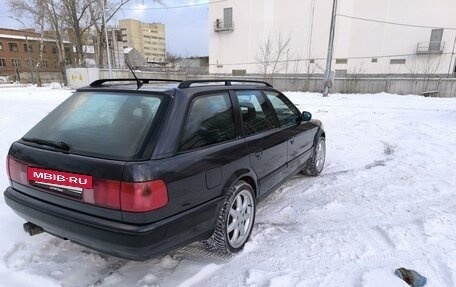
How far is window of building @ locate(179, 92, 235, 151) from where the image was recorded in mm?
2514

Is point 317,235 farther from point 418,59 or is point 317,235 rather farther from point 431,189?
point 418,59

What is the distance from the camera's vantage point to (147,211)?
2146mm

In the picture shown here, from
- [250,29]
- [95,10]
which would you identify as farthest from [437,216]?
[250,29]

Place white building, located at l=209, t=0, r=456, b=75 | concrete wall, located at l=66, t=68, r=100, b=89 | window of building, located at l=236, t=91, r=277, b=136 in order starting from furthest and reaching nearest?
white building, located at l=209, t=0, r=456, b=75, concrete wall, located at l=66, t=68, r=100, b=89, window of building, located at l=236, t=91, r=277, b=136

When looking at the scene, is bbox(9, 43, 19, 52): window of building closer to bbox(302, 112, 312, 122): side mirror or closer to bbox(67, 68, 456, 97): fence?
bbox(67, 68, 456, 97): fence

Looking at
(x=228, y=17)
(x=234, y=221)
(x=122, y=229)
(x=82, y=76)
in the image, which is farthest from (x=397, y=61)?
(x=122, y=229)

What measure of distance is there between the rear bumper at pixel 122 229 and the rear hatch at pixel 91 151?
64 mm

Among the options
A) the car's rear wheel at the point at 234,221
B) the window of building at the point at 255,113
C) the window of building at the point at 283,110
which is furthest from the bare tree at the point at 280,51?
the car's rear wheel at the point at 234,221

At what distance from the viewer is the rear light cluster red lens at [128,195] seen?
2.11 m

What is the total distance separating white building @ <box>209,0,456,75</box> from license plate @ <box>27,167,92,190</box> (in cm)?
3617

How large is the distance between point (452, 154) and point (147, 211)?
6.06m

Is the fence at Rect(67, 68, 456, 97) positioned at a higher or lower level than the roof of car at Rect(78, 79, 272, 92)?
lower

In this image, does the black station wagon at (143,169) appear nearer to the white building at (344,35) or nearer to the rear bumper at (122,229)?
the rear bumper at (122,229)

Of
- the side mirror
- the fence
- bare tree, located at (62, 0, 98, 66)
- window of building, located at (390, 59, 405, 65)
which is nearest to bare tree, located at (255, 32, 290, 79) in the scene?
window of building, located at (390, 59, 405, 65)
